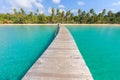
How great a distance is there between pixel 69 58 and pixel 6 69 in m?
3.58

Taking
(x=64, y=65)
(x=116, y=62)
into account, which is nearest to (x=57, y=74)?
(x=64, y=65)

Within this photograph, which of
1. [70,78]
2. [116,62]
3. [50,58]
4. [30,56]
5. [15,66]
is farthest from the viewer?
[30,56]

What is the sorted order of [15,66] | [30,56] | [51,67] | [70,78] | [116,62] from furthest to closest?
1. [30,56]
2. [116,62]
3. [15,66]
4. [51,67]
5. [70,78]

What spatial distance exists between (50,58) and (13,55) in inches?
183

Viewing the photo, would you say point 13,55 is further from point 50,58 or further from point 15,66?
point 50,58

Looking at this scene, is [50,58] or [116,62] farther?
[116,62]

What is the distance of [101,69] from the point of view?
7.18 meters

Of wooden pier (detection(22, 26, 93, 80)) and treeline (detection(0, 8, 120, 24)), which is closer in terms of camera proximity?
wooden pier (detection(22, 26, 93, 80))

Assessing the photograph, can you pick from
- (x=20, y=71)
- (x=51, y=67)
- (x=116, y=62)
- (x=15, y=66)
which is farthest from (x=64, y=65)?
(x=116, y=62)

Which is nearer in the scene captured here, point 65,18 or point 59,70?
point 59,70

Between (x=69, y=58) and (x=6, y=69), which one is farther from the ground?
(x=69, y=58)

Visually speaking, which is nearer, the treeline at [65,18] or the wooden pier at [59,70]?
the wooden pier at [59,70]

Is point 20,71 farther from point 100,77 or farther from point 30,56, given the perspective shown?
point 100,77

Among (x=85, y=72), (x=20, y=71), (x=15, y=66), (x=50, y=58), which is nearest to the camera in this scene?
(x=85, y=72)
